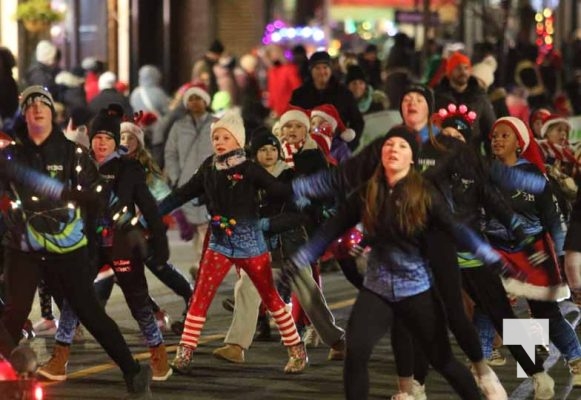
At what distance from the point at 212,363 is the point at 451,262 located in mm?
3039

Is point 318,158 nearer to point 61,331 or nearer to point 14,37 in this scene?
point 61,331

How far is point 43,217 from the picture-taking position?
9180 mm

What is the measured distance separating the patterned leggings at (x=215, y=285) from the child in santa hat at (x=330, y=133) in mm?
1745

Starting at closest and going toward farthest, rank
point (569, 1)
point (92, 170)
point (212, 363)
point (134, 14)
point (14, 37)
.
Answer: point (92, 170), point (212, 363), point (14, 37), point (134, 14), point (569, 1)

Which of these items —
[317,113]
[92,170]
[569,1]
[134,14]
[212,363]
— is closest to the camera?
[92,170]

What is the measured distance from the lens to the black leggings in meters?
8.55

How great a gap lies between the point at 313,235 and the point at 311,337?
7.83 ft

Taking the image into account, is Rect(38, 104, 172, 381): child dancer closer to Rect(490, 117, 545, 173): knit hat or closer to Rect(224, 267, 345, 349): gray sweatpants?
Rect(224, 267, 345, 349): gray sweatpants

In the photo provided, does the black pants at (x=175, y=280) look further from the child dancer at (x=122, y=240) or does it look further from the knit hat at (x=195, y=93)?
the knit hat at (x=195, y=93)

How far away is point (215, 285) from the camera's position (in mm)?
10789

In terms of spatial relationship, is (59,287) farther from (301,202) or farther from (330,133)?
(330,133)

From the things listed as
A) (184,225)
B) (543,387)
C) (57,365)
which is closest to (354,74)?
(184,225)

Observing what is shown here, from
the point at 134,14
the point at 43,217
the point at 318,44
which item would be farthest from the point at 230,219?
the point at 318,44

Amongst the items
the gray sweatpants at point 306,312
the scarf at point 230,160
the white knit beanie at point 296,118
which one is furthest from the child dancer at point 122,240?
the white knit beanie at point 296,118
